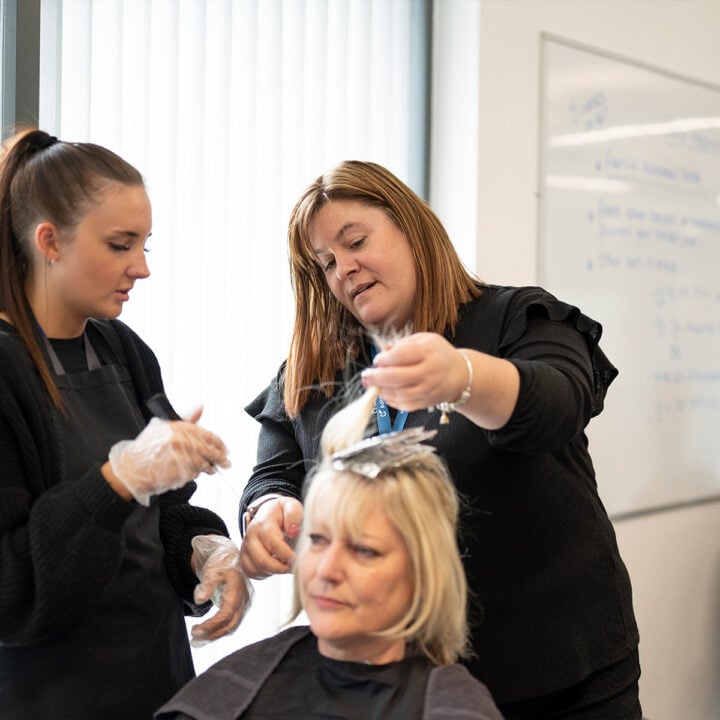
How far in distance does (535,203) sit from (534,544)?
1.44 m

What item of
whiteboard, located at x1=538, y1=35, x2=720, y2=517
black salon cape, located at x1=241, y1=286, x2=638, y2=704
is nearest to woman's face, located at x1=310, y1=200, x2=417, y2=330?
black salon cape, located at x1=241, y1=286, x2=638, y2=704

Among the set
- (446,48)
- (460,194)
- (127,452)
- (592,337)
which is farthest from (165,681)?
(446,48)

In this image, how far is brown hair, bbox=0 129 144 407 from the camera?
4.10 feet

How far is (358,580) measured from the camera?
1.16 m

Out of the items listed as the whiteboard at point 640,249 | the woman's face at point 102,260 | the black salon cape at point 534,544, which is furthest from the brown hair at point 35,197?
the whiteboard at point 640,249

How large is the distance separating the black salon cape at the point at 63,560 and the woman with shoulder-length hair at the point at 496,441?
0.19 meters

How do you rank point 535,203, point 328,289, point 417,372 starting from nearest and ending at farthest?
point 417,372
point 328,289
point 535,203

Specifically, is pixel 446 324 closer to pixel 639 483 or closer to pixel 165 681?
pixel 165 681

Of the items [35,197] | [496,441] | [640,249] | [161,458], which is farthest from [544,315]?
[640,249]

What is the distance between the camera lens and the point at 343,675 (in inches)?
49.9

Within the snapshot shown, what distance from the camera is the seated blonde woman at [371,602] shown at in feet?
3.85

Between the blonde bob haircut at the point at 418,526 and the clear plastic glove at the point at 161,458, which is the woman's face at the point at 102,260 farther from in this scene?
the blonde bob haircut at the point at 418,526

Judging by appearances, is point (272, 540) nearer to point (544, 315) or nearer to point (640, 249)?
point (544, 315)

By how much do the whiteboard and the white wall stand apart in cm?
5
